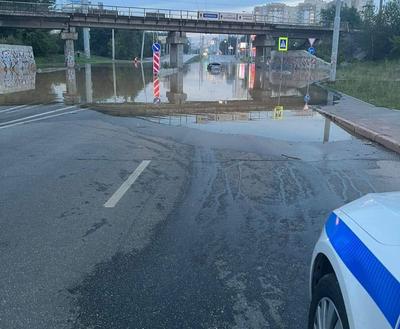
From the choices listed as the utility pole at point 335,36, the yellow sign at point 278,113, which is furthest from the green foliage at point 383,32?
the yellow sign at point 278,113

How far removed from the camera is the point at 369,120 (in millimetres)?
14250

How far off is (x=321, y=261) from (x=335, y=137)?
10220mm

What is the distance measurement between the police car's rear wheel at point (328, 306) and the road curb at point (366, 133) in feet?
27.4

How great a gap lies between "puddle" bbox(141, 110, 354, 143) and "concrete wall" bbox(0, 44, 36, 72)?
3204 cm

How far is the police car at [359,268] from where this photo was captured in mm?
1976

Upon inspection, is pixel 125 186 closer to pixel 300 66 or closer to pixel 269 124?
pixel 269 124

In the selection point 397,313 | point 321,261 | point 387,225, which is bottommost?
point 321,261

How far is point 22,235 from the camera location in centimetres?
515

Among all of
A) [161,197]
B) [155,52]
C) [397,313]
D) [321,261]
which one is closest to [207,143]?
[161,197]

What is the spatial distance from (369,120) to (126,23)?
5144 cm

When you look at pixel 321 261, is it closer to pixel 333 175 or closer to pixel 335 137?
pixel 333 175

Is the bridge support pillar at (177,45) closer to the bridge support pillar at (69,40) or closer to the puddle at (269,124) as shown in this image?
the bridge support pillar at (69,40)

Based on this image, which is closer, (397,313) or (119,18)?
(397,313)

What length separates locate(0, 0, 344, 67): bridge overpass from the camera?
181 ft
